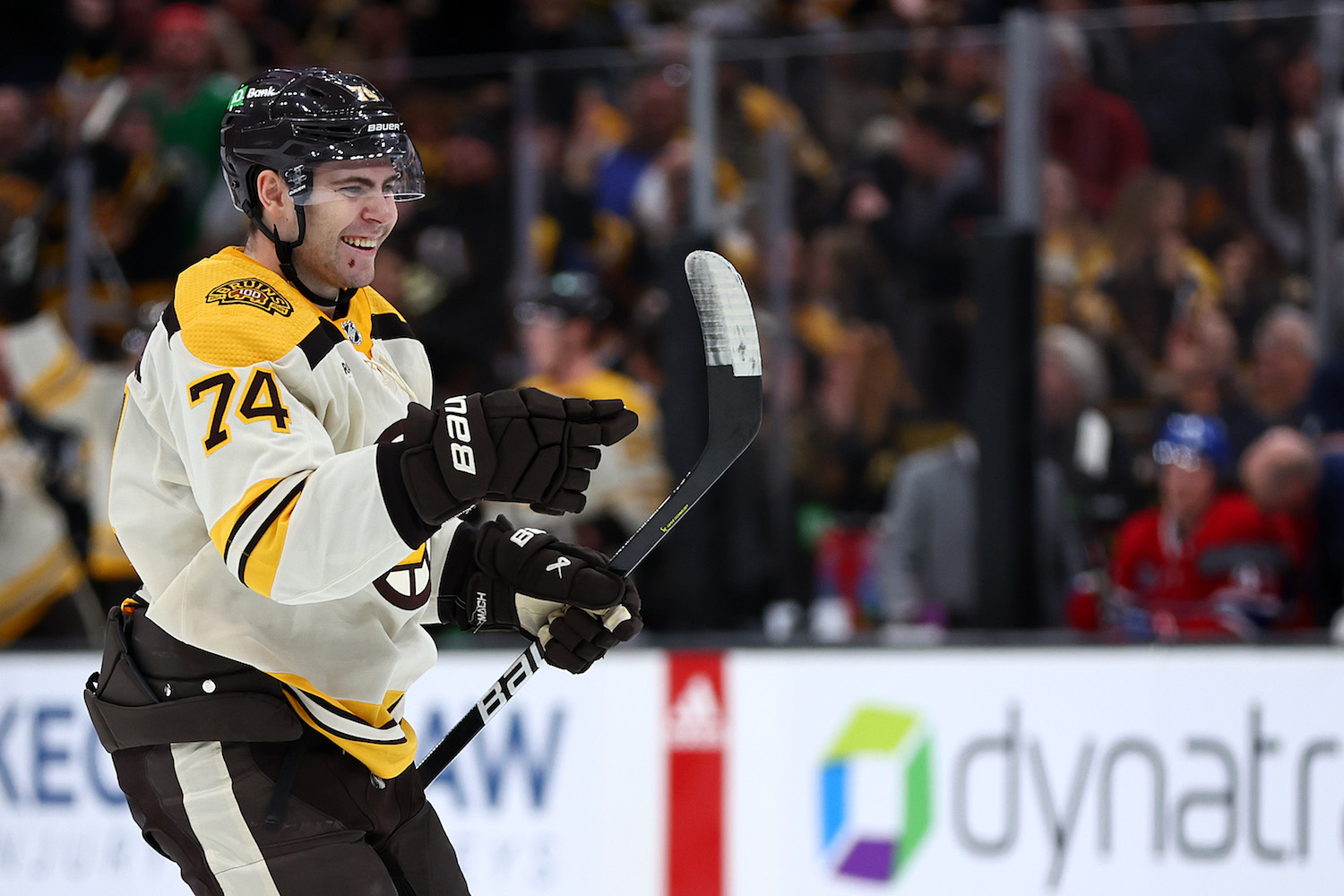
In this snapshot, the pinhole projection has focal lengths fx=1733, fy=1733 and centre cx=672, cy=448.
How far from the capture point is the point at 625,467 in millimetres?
5102

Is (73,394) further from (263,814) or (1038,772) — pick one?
(263,814)

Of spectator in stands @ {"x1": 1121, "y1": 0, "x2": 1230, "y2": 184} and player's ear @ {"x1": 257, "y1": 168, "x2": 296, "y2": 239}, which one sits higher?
spectator in stands @ {"x1": 1121, "y1": 0, "x2": 1230, "y2": 184}

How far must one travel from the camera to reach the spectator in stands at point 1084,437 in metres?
4.76

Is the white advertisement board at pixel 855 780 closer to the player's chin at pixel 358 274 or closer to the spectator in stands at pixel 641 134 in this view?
the spectator in stands at pixel 641 134

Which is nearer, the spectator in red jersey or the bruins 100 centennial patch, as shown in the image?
the bruins 100 centennial patch

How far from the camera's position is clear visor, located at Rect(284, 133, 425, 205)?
7.11ft

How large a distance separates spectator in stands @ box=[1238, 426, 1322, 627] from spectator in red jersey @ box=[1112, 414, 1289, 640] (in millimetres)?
32

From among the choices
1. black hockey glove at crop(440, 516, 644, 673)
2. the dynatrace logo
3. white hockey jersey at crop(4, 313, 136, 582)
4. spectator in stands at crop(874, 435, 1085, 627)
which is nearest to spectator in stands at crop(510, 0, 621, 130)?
white hockey jersey at crop(4, 313, 136, 582)

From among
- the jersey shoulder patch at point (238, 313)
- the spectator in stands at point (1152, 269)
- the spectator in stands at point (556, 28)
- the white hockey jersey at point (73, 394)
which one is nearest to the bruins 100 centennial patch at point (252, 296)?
the jersey shoulder patch at point (238, 313)

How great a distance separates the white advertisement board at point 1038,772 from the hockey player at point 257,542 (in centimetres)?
224

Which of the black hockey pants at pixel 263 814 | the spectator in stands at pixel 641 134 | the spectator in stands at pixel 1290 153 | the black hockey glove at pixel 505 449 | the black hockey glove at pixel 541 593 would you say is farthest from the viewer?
the spectator in stands at pixel 641 134

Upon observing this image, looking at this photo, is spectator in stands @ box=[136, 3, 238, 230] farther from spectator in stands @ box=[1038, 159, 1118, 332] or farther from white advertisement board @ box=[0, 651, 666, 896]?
spectator in stands @ box=[1038, 159, 1118, 332]

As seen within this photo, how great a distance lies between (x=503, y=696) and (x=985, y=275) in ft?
8.76

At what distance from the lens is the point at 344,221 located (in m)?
2.19
